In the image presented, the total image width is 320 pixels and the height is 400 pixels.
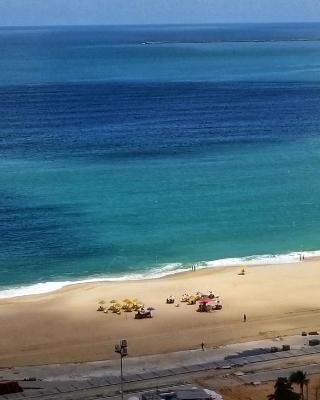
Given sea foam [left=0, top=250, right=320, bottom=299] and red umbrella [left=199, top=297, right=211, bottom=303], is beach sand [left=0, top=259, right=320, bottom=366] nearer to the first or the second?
red umbrella [left=199, top=297, right=211, bottom=303]

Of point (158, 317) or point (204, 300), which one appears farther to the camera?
point (204, 300)

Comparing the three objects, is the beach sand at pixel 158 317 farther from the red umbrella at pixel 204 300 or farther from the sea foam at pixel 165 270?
the sea foam at pixel 165 270

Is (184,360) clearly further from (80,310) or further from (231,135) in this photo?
(231,135)

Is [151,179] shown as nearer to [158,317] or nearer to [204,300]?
[204,300]

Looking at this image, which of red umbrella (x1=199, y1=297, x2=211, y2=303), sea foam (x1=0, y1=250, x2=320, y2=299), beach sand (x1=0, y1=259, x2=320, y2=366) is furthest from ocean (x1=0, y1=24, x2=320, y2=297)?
red umbrella (x1=199, y1=297, x2=211, y2=303)

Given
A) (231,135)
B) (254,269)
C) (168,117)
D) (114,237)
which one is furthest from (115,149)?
(254,269)

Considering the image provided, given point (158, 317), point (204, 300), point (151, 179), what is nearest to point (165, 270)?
point (204, 300)
